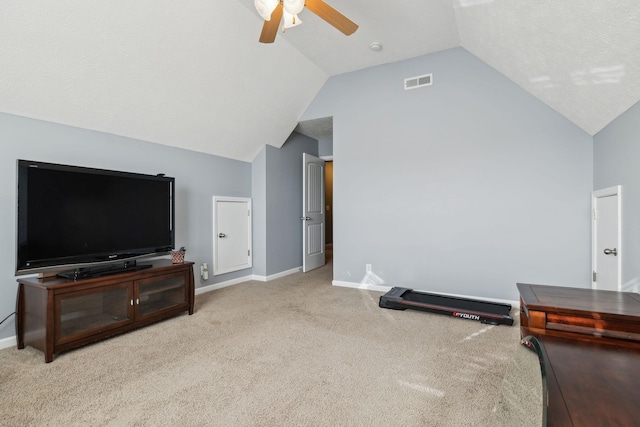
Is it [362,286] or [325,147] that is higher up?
[325,147]

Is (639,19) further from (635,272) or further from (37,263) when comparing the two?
(37,263)

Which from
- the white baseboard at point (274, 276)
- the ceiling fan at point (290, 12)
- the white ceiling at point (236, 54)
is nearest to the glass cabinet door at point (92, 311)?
the white ceiling at point (236, 54)

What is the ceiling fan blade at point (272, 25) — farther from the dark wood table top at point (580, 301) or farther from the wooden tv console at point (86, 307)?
the dark wood table top at point (580, 301)

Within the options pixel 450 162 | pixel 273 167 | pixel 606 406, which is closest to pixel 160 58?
pixel 273 167

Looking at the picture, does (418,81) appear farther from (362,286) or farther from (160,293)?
(160,293)

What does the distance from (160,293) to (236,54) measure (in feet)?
8.15

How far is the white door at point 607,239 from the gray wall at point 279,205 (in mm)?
3850

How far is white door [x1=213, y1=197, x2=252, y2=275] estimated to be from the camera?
13.7 ft

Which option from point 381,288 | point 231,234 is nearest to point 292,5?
point 231,234

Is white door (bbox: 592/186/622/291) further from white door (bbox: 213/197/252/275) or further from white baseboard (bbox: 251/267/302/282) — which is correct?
white door (bbox: 213/197/252/275)

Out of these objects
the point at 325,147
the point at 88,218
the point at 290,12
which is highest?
the point at 290,12

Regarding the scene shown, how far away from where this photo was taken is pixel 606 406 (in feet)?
2.58

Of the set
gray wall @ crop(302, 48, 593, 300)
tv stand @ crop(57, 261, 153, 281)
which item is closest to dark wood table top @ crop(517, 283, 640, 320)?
gray wall @ crop(302, 48, 593, 300)

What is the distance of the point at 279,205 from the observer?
5.02 meters
